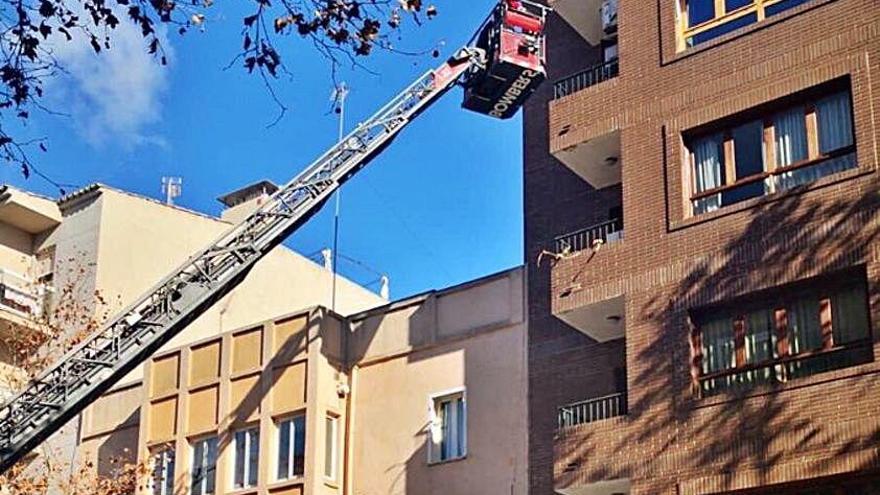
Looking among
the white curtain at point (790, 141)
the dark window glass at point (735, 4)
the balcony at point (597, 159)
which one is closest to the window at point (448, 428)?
the balcony at point (597, 159)

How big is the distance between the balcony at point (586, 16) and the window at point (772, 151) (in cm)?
432

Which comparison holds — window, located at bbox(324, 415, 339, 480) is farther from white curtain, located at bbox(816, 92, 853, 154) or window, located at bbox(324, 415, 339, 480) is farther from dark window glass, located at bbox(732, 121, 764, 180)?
white curtain, located at bbox(816, 92, 853, 154)

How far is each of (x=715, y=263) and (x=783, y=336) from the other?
1702 mm

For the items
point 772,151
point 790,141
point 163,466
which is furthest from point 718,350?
point 163,466

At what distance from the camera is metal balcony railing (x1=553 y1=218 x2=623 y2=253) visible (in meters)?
28.1

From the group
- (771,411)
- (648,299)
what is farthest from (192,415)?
(771,411)

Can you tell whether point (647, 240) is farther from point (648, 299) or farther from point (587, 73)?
point (587, 73)

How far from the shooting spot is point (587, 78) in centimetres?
2964

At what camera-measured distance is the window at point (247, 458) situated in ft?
106

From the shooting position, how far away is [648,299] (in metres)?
26.0

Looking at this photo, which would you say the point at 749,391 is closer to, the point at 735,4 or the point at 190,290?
the point at 735,4

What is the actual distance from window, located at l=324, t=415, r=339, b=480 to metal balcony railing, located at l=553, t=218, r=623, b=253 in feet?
19.5

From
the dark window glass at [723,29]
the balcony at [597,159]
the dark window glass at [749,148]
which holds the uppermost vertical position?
the dark window glass at [723,29]

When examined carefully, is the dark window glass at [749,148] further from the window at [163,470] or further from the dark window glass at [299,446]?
the window at [163,470]
